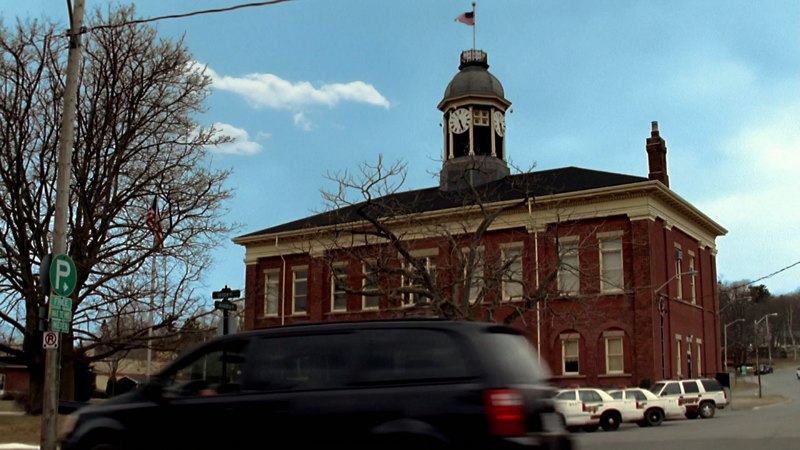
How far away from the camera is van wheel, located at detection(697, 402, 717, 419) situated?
3578 centimetres

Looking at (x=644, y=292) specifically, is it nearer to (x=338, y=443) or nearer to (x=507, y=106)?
(x=507, y=106)

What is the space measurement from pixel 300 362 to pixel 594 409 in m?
20.9

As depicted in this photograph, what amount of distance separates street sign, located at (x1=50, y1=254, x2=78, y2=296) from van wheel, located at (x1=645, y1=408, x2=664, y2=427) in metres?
22.3

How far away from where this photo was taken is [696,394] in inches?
Answer: 1407

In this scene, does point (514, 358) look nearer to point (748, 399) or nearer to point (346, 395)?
point (346, 395)

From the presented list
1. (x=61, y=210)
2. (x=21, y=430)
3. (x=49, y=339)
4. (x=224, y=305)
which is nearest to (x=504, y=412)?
(x=49, y=339)

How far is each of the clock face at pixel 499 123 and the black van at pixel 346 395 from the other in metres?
42.7

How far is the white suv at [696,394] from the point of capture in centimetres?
3516

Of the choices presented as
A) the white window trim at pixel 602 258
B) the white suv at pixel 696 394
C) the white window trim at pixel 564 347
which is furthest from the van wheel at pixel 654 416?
the white window trim at pixel 564 347

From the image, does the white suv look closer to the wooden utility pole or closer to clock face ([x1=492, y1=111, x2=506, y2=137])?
clock face ([x1=492, y1=111, x2=506, y2=137])

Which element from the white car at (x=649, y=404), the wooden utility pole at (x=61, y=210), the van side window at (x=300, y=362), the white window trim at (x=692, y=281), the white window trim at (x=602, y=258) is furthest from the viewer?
the white window trim at (x=692, y=281)

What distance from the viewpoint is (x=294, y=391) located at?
26.7 ft

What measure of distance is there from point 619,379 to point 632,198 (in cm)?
849

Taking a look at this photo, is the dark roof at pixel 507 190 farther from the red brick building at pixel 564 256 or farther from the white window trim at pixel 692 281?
the white window trim at pixel 692 281
